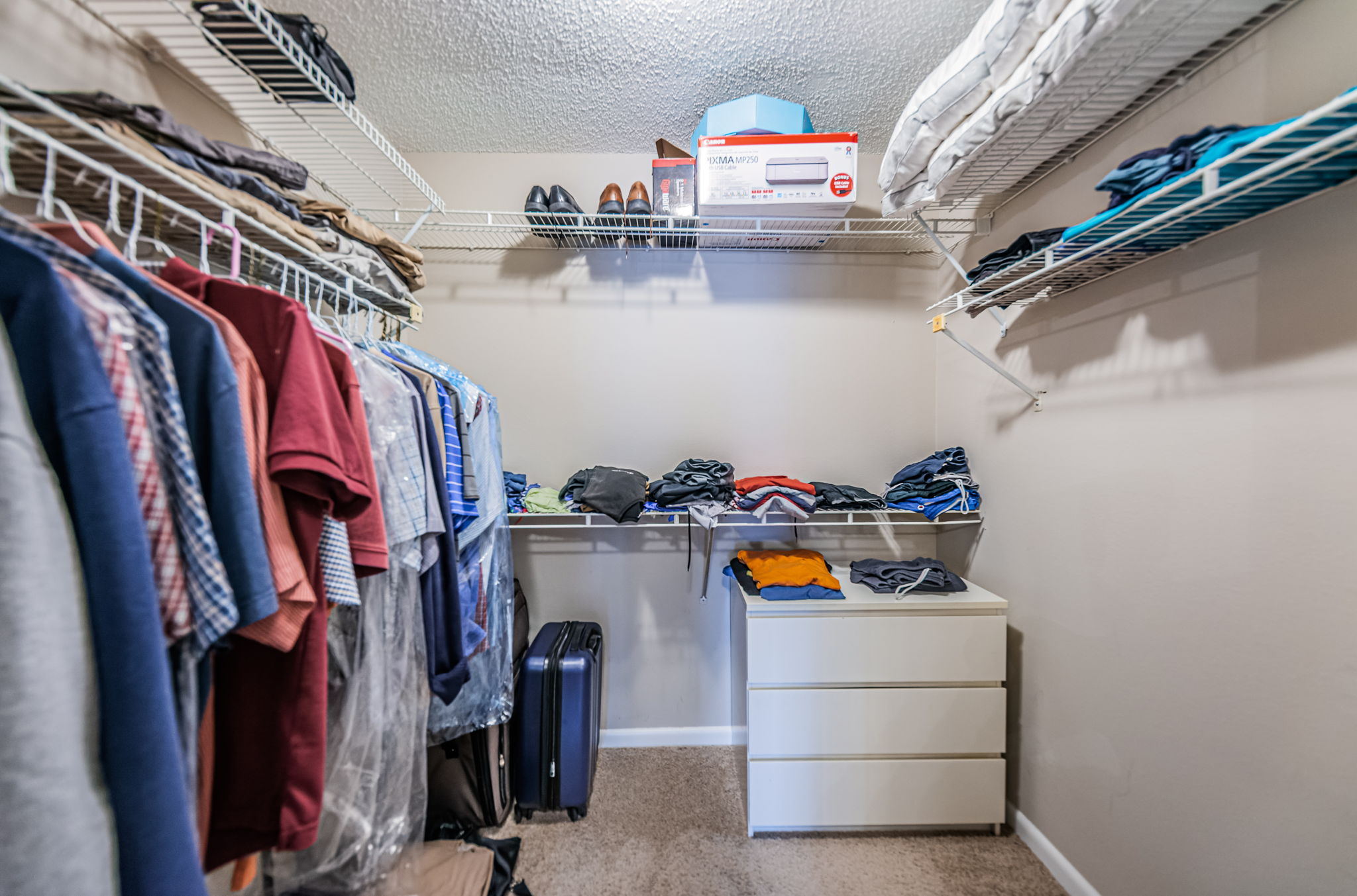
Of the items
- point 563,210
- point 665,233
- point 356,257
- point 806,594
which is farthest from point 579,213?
point 806,594

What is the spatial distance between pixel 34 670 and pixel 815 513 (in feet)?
5.81

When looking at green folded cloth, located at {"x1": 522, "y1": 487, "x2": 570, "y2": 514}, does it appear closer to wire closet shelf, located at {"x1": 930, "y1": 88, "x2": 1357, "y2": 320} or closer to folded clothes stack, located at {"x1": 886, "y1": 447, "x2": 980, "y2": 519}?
folded clothes stack, located at {"x1": 886, "y1": 447, "x2": 980, "y2": 519}

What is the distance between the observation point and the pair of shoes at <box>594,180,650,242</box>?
67.3 inches

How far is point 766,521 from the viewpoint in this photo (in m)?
1.85

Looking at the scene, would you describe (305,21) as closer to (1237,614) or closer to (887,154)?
(887,154)

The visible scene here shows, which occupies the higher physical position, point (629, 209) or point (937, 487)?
point (629, 209)

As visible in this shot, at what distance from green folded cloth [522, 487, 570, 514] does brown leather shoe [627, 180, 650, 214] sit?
1.08 metres

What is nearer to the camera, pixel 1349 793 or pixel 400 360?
pixel 1349 793

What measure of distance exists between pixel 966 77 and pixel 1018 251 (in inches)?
17.5

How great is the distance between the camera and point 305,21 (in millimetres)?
1086

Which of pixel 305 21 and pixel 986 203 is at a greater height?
pixel 305 21

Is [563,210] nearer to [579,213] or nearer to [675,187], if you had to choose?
[579,213]

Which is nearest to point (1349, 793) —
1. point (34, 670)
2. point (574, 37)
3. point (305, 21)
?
point (34, 670)

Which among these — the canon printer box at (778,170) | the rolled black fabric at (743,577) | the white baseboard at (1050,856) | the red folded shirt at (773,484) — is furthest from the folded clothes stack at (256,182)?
the white baseboard at (1050,856)
